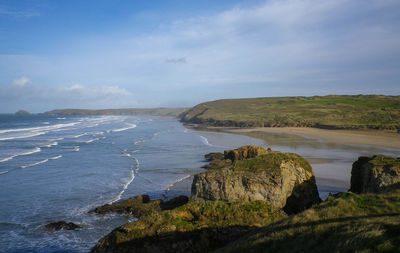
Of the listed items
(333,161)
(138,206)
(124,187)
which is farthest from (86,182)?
(333,161)

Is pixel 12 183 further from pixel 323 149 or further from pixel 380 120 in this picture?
pixel 380 120

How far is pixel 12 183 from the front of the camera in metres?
26.5

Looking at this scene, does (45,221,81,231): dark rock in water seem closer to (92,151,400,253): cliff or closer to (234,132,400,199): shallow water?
(92,151,400,253): cliff

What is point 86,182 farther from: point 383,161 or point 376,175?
point 383,161

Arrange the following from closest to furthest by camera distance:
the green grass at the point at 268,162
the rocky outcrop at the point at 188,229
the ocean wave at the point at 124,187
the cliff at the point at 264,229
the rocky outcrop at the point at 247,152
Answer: the cliff at the point at 264,229 < the rocky outcrop at the point at 188,229 < the green grass at the point at 268,162 < the ocean wave at the point at 124,187 < the rocky outcrop at the point at 247,152

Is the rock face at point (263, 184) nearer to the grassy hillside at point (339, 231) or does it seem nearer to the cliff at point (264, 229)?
the cliff at point (264, 229)

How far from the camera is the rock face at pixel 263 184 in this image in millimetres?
16156

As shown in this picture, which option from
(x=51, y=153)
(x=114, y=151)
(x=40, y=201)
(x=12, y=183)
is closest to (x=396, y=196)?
(x=40, y=201)

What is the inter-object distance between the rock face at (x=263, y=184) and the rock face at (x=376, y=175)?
251cm

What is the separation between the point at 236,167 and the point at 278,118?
8166 cm

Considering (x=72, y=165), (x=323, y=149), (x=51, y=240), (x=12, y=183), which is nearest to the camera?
(x=51, y=240)

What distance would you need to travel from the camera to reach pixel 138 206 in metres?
19.3

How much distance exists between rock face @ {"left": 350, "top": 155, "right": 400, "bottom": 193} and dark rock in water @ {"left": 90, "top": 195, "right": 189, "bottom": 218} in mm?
9648

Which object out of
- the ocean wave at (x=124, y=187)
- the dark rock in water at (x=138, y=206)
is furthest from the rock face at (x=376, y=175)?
the ocean wave at (x=124, y=187)
